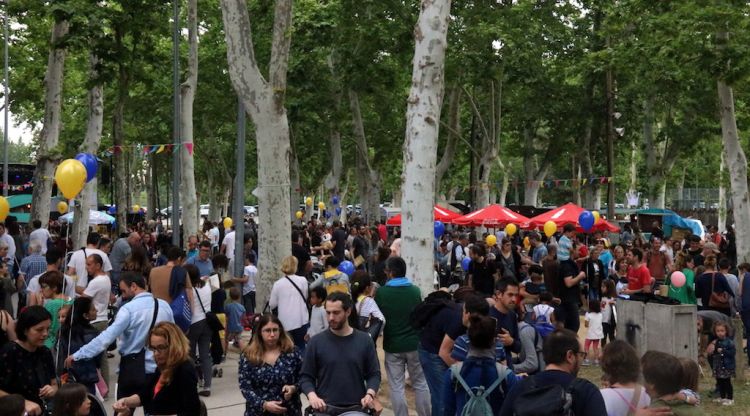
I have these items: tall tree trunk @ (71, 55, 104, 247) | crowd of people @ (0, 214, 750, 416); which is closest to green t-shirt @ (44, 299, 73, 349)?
crowd of people @ (0, 214, 750, 416)

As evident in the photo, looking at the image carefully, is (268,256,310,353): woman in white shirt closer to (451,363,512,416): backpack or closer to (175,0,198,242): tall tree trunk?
(451,363,512,416): backpack

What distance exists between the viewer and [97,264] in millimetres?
10117

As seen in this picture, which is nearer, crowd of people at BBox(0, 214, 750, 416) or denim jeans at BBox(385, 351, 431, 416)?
crowd of people at BBox(0, 214, 750, 416)

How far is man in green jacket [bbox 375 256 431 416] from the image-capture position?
28.8ft

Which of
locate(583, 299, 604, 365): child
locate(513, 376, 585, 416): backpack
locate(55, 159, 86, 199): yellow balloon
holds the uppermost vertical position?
locate(55, 159, 86, 199): yellow balloon

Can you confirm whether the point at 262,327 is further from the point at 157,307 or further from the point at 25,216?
the point at 25,216

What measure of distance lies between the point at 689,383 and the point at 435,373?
3058 millimetres

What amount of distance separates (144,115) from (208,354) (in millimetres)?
31344

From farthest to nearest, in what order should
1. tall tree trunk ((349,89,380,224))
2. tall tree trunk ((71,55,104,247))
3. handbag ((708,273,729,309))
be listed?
tall tree trunk ((349,89,380,224)) < tall tree trunk ((71,55,104,247)) < handbag ((708,273,729,309))

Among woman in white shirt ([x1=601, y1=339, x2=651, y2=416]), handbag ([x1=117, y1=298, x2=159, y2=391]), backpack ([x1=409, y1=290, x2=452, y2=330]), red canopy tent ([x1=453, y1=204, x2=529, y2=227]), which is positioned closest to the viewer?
woman in white shirt ([x1=601, y1=339, x2=651, y2=416])

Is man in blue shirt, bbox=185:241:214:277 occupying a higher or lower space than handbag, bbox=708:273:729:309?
higher

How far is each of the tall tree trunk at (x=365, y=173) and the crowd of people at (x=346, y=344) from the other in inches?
835

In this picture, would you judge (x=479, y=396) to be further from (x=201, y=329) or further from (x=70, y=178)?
(x=70, y=178)

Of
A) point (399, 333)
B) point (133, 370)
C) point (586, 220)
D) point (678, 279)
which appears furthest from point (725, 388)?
point (586, 220)
